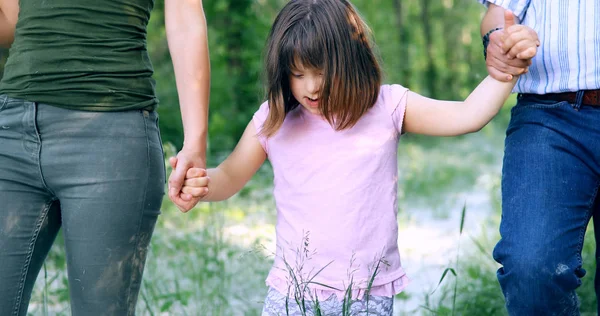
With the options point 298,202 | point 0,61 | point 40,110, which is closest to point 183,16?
point 40,110

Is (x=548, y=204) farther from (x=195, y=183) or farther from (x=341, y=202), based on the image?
(x=195, y=183)

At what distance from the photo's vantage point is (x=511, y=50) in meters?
2.35

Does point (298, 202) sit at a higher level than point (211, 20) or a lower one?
lower

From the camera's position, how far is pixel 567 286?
2441 mm

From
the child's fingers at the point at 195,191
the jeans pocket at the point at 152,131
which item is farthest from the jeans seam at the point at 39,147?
the child's fingers at the point at 195,191

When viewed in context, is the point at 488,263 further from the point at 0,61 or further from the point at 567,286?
the point at 0,61

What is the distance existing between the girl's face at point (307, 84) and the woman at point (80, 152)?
1.55ft

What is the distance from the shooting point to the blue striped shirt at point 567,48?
8.50 feet

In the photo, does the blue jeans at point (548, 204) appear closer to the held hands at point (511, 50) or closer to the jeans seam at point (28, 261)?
the held hands at point (511, 50)

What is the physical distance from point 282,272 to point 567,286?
0.86 meters

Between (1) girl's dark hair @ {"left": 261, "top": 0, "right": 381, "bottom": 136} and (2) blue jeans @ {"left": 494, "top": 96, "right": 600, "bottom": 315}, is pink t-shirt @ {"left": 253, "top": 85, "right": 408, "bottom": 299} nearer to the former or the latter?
(1) girl's dark hair @ {"left": 261, "top": 0, "right": 381, "bottom": 136}

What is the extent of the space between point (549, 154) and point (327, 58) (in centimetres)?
78

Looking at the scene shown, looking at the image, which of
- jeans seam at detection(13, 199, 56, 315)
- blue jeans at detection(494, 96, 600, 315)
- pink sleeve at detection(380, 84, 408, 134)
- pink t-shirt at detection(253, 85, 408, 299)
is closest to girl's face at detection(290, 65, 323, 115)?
pink t-shirt at detection(253, 85, 408, 299)

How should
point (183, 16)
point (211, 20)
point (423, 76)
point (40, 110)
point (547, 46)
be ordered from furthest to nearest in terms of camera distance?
point (423, 76) → point (211, 20) → point (547, 46) → point (183, 16) → point (40, 110)
